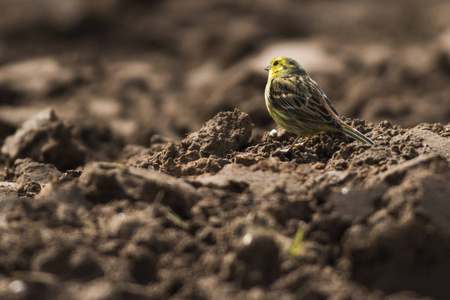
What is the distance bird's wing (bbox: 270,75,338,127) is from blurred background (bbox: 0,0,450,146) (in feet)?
8.99

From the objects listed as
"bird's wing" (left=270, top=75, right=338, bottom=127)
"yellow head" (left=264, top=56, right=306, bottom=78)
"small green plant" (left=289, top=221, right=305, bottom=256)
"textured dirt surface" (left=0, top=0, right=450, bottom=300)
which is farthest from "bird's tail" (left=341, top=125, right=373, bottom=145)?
"small green plant" (left=289, top=221, right=305, bottom=256)

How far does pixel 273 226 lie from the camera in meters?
3.84

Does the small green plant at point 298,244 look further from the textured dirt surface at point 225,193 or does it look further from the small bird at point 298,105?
the small bird at point 298,105

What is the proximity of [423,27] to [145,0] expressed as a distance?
19.1ft

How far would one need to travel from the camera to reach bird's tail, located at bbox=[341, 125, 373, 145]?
18.1 feet

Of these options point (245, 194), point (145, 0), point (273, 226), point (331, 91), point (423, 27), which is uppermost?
point (145, 0)

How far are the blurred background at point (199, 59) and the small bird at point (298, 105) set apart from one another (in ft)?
8.53

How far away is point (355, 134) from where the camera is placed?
18.6ft

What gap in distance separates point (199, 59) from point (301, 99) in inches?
257

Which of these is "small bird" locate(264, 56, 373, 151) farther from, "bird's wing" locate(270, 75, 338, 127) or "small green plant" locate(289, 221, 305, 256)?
"small green plant" locate(289, 221, 305, 256)

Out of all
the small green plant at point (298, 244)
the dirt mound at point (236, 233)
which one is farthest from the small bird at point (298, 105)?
the small green plant at point (298, 244)

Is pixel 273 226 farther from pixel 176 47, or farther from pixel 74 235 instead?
pixel 176 47

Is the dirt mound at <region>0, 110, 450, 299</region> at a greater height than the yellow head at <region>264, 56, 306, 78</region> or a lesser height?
lesser

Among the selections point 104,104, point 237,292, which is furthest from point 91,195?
point 104,104
